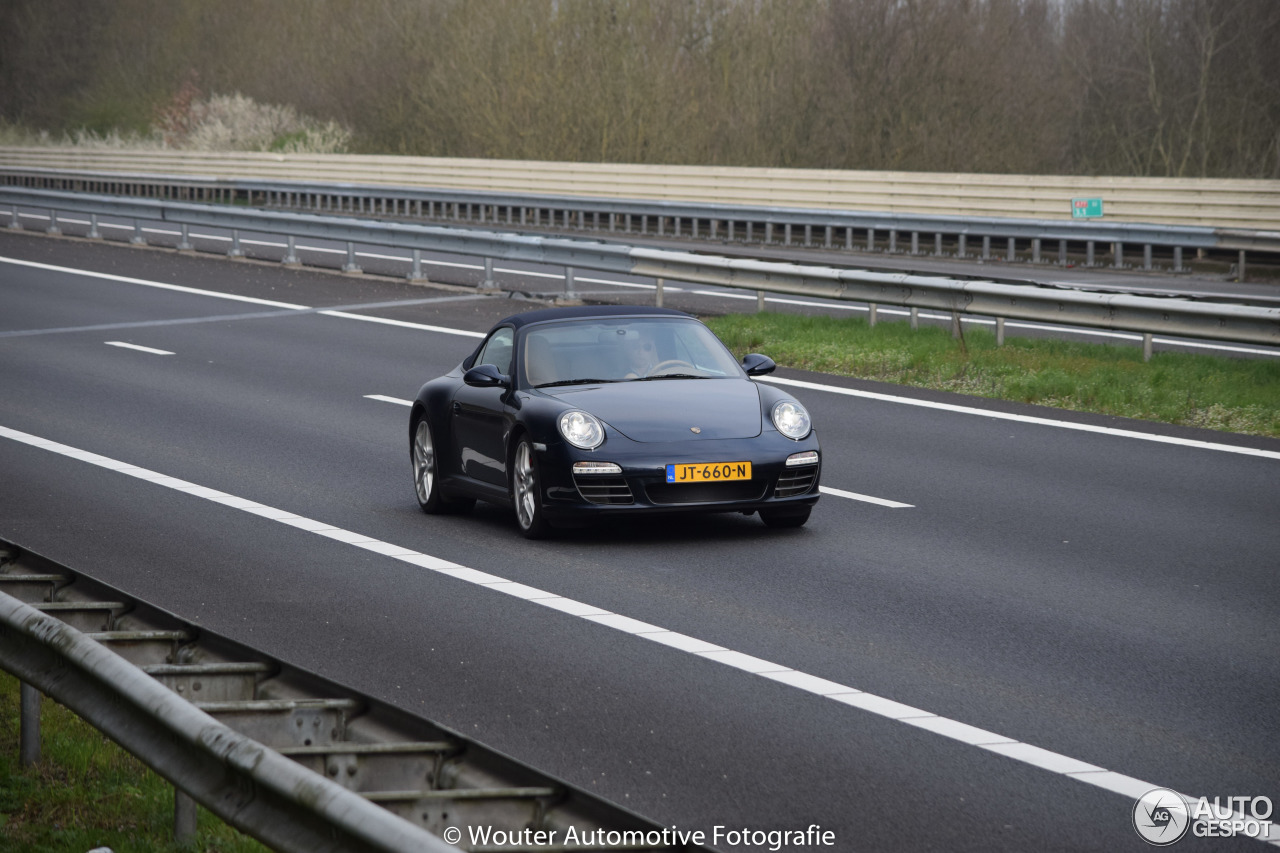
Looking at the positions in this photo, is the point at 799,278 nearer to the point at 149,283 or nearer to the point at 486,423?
the point at 486,423

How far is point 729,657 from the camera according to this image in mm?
7309

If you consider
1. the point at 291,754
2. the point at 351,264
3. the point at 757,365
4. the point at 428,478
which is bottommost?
the point at 351,264

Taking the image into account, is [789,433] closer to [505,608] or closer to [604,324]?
[604,324]

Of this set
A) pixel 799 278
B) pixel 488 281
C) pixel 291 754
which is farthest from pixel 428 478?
pixel 488 281

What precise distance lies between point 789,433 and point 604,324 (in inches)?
66.6

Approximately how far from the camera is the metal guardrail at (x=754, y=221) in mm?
27906

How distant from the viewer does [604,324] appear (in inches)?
439

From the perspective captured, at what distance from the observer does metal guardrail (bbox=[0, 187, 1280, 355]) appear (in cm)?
1597

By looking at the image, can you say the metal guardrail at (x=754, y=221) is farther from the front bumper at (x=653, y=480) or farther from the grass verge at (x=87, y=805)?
the grass verge at (x=87, y=805)

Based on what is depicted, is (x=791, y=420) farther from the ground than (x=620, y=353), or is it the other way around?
(x=620, y=353)

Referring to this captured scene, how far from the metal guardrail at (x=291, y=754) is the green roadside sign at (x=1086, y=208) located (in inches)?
1050

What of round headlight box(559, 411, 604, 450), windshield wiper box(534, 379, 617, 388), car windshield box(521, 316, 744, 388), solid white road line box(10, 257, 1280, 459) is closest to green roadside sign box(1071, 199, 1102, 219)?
solid white road line box(10, 257, 1280, 459)

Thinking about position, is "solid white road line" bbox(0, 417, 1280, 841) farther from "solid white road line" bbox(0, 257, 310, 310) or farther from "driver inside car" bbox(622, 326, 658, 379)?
"solid white road line" bbox(0, 257, 310, 310)

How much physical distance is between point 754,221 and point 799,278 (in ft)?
44.1
